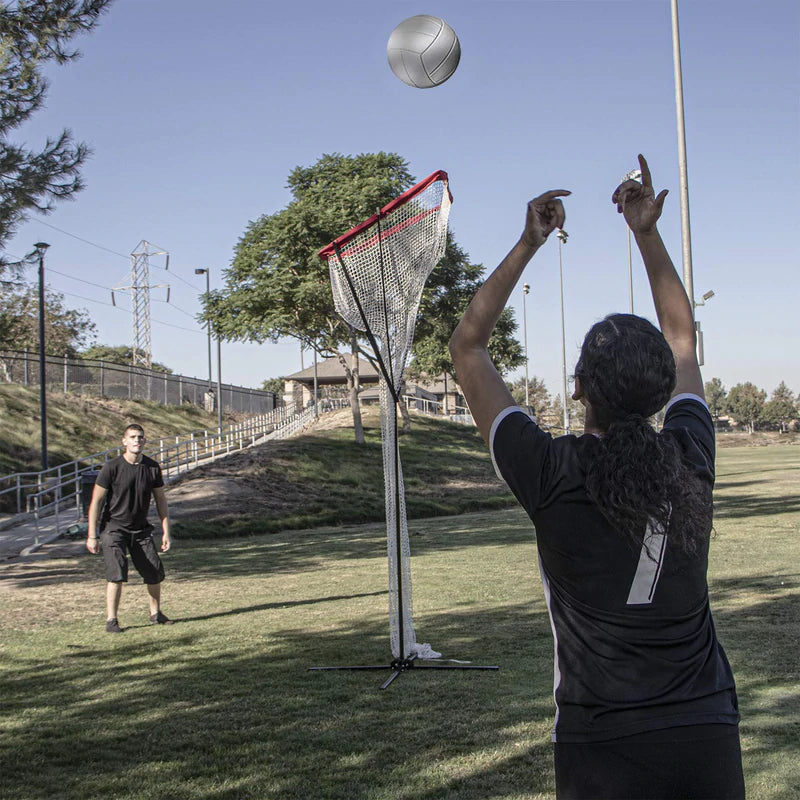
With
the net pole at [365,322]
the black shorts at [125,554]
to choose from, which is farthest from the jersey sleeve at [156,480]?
the net pole at [365,322]

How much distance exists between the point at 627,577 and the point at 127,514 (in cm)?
835

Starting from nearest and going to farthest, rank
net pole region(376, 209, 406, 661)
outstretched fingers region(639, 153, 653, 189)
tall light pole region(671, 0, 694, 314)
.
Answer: outstretched fingers region(639, 153, 653, 189) → net pole region(376, 209, 406, 661) → tall light pole region(671, 0, 694, 314)

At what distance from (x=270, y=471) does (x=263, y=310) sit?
9443mm

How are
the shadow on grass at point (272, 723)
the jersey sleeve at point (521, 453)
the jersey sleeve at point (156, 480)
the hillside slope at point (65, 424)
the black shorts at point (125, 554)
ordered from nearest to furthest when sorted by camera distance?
1. the jersey sleeve at point (521, 453)
2. the shadow on grass at point (272, 723)
3. the black shorts at point (125, 554)
4. the jersey sleeve at point (156, 480)
5. the hillside slope at point (65, 424)

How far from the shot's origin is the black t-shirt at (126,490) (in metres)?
9.48

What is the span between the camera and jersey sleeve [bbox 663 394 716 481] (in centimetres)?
211

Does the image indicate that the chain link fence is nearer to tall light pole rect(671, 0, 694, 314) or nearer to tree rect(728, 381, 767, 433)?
tall light pole rect(671, 0, 694, 314)

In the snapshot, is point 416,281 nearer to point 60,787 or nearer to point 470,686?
point 470,686

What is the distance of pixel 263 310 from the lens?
36.9 metres

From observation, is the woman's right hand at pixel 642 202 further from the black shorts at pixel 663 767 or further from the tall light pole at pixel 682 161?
the tall light pole at pixel 682 161

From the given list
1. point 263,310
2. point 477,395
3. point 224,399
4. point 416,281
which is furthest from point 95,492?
point 224,399

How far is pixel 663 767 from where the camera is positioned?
188cm

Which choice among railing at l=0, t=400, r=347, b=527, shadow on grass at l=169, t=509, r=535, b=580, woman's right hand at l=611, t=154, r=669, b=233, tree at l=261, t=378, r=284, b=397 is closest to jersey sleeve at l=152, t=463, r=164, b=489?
shadow on grass at l=169, t=509, r=535, b=580

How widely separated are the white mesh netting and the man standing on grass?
3126mm
